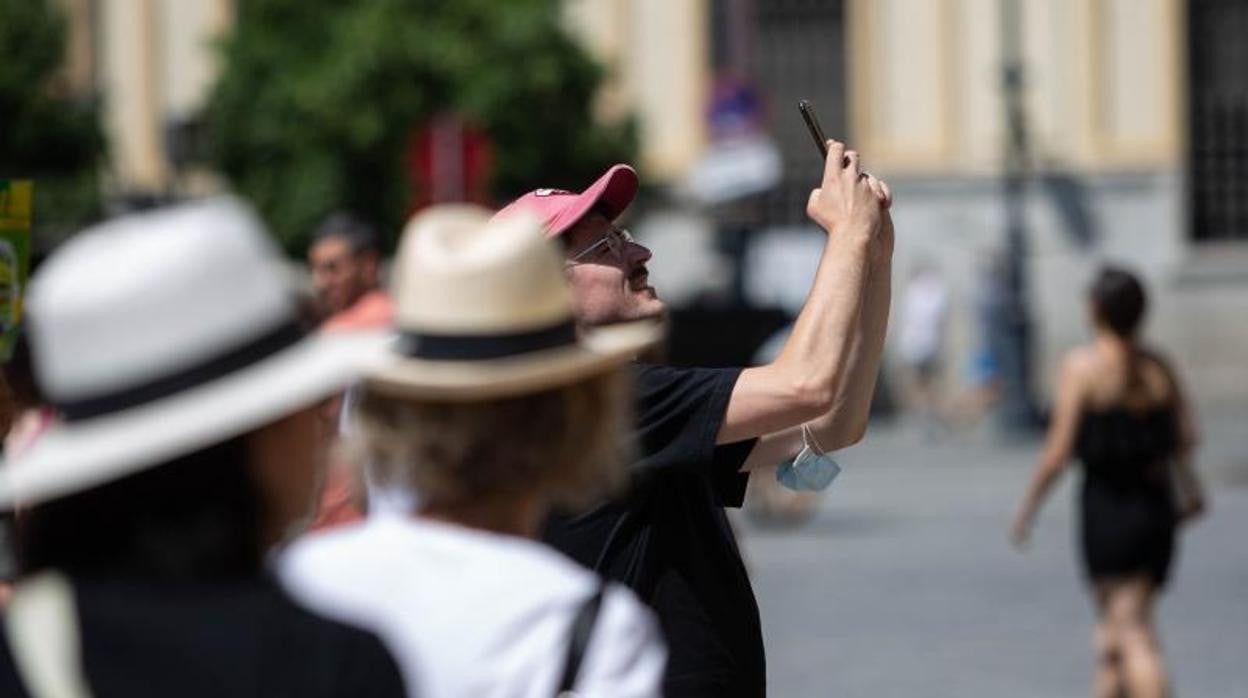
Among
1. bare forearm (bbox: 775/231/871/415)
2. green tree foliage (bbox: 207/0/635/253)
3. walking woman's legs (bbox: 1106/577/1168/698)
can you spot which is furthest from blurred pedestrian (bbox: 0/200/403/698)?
green tree foliage (bbox: 207/0/635/253)

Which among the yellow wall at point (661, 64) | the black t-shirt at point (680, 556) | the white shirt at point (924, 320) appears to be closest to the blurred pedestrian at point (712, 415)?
the black t-shirt at point (680, 556)

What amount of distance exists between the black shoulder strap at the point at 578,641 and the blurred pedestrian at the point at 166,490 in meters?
0.28

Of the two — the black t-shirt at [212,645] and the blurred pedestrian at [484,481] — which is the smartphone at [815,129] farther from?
the black t-shirt at [212,645]

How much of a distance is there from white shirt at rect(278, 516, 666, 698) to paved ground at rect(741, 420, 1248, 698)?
8.18 metres

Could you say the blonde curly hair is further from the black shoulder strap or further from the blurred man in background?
the blurred man in background

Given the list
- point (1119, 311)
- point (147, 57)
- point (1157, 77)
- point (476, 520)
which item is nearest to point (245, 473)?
point (476, 520)

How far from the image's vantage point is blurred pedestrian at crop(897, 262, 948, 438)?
97.1 feet

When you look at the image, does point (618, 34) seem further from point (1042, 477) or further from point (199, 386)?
point (199, 386)

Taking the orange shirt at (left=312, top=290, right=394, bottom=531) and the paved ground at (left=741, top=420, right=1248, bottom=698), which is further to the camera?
the paved ground at (left=741, top=420, right=1248, bottom=698)

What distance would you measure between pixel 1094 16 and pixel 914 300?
4030 mm

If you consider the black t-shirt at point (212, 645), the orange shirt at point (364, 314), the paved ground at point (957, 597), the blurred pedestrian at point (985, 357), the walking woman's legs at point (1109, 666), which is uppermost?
the black t-shirt at point (212, 645)

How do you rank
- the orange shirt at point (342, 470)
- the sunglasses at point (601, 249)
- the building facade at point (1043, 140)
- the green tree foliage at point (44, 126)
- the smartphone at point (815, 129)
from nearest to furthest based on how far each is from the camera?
1. the smartphone at point (815, 129)
2. the sunglasses at point (601, 249)
3. the orange shirt at point (342, 470)
4. the green tree foliage at point (44, 126)
5. the building facade at point (1043, 140)

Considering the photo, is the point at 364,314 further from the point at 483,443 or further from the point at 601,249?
the point at 483,443

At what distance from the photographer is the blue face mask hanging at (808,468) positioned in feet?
15.7
